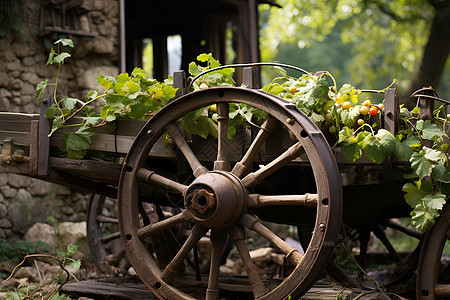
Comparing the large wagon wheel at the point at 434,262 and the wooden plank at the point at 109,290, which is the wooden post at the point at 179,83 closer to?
the wooden plank at the point at 109,290

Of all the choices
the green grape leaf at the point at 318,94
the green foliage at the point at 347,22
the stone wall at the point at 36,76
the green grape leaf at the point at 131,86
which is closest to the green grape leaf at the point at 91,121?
the green grape leaf at the point at 131,86

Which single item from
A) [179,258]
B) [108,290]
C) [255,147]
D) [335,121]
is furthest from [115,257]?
[335,121]

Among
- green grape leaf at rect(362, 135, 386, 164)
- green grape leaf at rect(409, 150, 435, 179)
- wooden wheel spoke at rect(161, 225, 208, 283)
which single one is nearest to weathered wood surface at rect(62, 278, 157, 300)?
wooden wheel spoke at rect(161, 225, 208, 283)

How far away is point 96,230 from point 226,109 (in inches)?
105

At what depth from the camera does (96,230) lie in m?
5.20

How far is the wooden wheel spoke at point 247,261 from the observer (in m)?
2.74

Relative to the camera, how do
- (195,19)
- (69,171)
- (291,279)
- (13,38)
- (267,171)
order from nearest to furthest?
(291,279), (267,171), (69,171), (13,38), (195,19)

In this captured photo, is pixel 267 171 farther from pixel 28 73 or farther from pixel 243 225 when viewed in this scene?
pixel 28 73

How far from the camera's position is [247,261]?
110 inches

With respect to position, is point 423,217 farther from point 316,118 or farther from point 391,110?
point 316,118

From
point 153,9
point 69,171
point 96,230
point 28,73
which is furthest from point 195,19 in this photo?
point 69,171

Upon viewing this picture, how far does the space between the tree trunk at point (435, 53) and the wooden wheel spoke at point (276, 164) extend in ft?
27.8

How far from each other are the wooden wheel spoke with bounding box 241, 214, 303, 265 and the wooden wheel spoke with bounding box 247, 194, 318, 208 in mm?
71

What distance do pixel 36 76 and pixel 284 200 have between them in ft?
13.3
